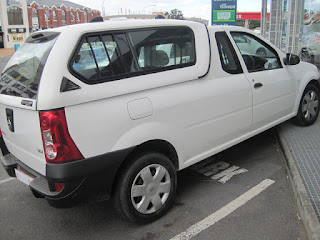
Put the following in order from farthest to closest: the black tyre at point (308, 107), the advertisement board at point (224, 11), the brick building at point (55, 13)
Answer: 1. the brick building at point (55, 13)
2. the advertisement board at point (224, 11)
3. the black tyre at point (308, 107)

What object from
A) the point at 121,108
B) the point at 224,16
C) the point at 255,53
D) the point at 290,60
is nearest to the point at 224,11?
the point at 224,16

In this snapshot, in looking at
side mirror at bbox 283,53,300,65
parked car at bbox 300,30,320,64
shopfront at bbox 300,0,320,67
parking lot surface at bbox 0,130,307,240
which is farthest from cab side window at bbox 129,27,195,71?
parked car at bbox 300,30,320,64

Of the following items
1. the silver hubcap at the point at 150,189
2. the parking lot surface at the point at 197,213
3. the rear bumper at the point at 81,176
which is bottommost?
the parking lot surface at the point at 197,213

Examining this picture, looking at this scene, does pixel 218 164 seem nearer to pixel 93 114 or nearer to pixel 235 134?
pixel 235 134

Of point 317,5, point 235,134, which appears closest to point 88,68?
point 235,134

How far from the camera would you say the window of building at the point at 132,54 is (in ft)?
8.64

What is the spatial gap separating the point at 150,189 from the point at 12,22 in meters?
Answer: 62.2

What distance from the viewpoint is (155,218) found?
122 inches

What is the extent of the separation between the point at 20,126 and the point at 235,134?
2.35m

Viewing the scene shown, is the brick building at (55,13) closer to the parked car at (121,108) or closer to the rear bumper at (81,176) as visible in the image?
the parked car at (121,108)

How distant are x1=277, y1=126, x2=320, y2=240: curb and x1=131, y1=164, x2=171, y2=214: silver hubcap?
1248 millimetres

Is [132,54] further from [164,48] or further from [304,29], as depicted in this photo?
[304,29]

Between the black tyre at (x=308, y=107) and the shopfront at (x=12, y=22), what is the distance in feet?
183

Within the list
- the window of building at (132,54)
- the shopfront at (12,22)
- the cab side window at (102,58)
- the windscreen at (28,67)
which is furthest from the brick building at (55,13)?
the cab side window at (102,58)
